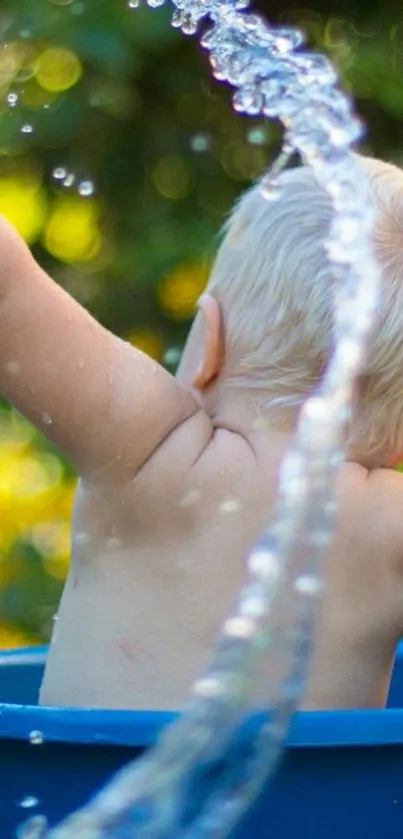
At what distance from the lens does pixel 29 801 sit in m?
1.19

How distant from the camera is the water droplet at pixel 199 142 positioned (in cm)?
305

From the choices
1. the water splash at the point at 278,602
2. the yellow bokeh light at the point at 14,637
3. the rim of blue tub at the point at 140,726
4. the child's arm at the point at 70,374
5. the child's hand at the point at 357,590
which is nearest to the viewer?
the water splash at the point at 278,602

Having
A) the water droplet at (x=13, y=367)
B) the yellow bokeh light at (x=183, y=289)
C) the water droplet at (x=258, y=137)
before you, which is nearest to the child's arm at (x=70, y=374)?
the water droplet at (x=13, y=367)

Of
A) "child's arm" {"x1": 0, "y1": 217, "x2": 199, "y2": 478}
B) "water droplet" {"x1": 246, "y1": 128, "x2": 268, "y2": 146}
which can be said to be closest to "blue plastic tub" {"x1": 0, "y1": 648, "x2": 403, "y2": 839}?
"child's arm" {"x1": 0, "y1": 217, "x2": 199, "y2": 478}

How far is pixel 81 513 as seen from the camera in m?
1.39

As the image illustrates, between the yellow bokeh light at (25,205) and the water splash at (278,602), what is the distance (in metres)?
1.61

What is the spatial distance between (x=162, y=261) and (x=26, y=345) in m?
1.61

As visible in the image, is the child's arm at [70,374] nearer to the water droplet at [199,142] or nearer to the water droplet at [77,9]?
the water droplet at [77,9]

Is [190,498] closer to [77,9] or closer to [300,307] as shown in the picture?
→ [300,307]

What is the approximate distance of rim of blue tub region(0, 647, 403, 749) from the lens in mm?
1124

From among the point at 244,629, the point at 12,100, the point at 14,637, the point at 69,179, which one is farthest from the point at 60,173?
the point at 244,629

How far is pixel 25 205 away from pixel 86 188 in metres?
0.38

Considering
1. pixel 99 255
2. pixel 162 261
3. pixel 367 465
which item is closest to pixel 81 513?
pixel 367 465

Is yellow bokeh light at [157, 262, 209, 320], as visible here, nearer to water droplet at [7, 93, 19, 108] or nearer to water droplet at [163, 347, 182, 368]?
water droplet at [163, 347, 182, 368]
